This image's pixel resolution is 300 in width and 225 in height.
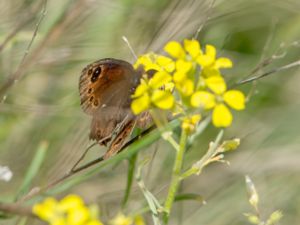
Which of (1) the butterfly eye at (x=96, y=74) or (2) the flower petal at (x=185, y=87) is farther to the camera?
(1) the butterfly eye at (x=96, y=74)

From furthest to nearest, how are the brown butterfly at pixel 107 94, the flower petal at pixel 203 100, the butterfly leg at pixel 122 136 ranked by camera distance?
the brown butterfly at pixel 107 94 < the butterfly leg at pixel 122 136 < the flower petal at pixel 203 100

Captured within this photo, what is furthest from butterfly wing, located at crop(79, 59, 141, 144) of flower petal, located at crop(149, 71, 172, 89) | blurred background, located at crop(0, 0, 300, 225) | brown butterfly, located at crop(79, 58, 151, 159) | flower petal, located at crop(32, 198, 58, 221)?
flower petal, located at crop(32, 198, 58, 221)

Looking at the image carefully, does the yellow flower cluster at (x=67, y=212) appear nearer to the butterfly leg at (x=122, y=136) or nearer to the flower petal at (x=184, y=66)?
the flower petal at (x=184, y=66)

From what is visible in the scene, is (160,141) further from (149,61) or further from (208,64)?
(208,64)

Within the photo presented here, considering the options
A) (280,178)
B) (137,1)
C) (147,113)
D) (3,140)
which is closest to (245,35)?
(137,1)

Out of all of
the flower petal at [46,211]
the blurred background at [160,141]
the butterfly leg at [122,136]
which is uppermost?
the flower petal at [46,211]

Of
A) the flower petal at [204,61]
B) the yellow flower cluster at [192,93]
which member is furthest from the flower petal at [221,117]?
the flower petal at [204,61]

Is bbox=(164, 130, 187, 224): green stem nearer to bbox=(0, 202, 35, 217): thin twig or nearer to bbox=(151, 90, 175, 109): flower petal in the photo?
bbox=(151, 90, 175, 109): flower petal

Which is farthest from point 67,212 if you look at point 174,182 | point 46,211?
point 174,182

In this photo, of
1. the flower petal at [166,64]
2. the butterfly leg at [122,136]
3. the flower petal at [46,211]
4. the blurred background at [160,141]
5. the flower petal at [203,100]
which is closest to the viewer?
the flower petal at [46,211]
